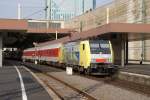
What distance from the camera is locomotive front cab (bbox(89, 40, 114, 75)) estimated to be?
1362 inches

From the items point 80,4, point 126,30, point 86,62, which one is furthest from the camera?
point 80,4

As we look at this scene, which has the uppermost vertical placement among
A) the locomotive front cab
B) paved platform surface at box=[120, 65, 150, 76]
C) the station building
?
the station building

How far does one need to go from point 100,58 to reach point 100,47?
1.11 m

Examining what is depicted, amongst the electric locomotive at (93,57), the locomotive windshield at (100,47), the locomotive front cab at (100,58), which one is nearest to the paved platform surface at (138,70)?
the electric locomotive at (93,57)

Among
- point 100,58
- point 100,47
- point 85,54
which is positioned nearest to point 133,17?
point 100,47

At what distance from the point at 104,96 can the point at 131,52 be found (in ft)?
179

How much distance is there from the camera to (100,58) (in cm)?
3494

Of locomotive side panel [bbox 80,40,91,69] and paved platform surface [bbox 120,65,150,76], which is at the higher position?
locomotive side panel [bbox 80,40,91,69]

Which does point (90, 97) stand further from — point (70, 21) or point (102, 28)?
point (70, 21)

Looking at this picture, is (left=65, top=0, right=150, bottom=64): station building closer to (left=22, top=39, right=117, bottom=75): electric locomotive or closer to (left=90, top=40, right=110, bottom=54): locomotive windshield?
(left=22, top=39, right=117, bottom=75): electric locomotive

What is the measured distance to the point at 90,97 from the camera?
728 inches

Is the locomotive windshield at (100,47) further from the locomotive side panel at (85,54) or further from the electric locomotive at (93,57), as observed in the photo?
the locomotive side panel at (85,54)

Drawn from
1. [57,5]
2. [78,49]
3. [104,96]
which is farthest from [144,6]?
[104,96]

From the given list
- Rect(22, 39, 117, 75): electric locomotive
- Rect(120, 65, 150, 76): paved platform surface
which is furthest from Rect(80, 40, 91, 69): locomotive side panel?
Rect(120, 65, 150, 76): paved platform surface
